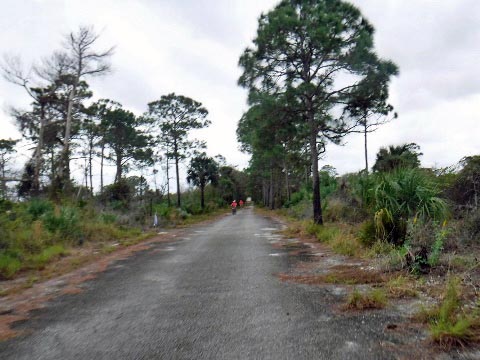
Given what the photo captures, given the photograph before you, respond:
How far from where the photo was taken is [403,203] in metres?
8.73

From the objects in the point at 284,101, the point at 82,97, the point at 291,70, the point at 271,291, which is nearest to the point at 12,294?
the point at 271,291

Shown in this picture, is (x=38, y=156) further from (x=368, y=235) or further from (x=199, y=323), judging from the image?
(x=199, y=323)

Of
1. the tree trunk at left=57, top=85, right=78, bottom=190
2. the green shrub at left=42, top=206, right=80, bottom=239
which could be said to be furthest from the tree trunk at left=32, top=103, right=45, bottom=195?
the green shrub at left=42, top=206, right=80, bottom=239

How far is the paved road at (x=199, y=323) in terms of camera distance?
354 cm

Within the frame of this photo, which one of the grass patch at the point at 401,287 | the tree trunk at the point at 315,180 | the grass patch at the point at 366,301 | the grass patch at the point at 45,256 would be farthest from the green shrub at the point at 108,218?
the grass patch at the point at 366,301

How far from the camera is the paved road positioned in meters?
3.54

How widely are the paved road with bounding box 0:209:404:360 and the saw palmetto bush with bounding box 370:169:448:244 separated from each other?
114 inches

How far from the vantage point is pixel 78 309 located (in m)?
5.21

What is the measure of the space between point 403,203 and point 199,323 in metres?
6.12

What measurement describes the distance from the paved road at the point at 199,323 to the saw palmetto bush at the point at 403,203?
2.89m

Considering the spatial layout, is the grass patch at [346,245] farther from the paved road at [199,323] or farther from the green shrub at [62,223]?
the green shrub at [62,223]

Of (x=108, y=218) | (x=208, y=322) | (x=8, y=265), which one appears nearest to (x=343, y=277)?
(x=208, y=322)

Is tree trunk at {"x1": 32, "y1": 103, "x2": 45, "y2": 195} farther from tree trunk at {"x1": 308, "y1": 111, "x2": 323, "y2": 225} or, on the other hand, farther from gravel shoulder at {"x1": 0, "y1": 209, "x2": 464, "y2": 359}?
gravel shoulder at {"x1": 0, "y1": 209, "x2": 464, "y2": 359}

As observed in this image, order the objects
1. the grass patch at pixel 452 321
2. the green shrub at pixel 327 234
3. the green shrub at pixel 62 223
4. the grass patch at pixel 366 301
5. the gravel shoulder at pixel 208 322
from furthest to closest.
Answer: the green shrub at pixel 62 223, the green shrub at pixel 327 234, the grass patch at pixel 366 301, the gravel shoulder at pixel 208 322, the grass patch at pixel 452 321
